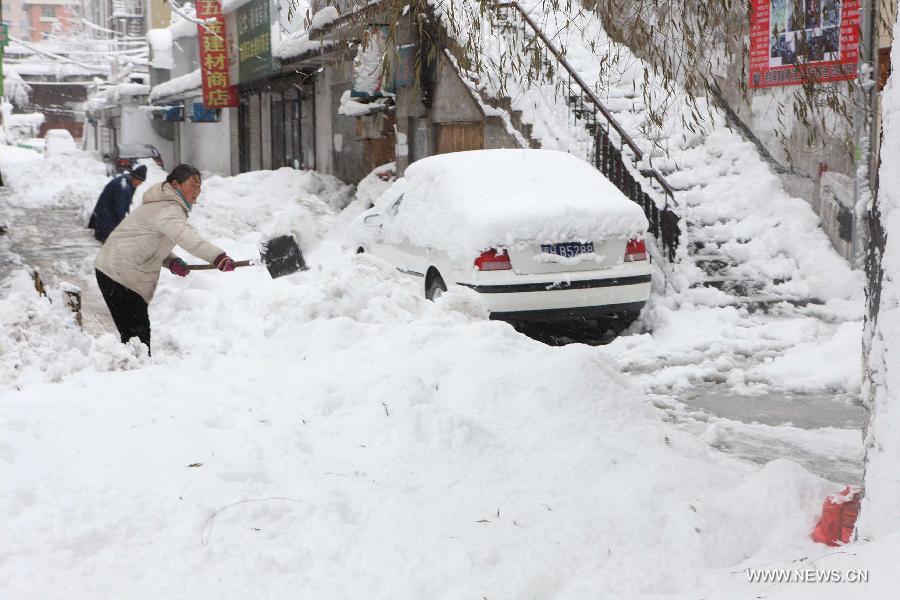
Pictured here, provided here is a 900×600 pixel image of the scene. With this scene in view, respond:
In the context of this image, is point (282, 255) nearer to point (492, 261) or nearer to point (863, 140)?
point (492, 261)

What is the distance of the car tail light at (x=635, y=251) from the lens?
8.56 meters

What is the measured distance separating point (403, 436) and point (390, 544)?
87 cm

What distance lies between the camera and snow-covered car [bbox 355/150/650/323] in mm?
8164

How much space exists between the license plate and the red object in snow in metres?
4.87

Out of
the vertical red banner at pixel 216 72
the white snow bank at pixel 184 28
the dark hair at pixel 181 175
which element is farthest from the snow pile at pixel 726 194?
the white snow bank at pixel 184 28

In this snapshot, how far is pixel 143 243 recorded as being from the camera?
21.9ft

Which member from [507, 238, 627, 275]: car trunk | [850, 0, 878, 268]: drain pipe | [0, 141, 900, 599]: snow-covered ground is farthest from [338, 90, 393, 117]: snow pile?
[0, 141, 900, 599]: snow-covered ground

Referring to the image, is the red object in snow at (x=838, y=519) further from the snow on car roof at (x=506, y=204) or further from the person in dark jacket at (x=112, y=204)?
the person in dark jacket at (x=112, y=204)

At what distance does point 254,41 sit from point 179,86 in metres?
8.92

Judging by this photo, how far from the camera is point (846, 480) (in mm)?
5156

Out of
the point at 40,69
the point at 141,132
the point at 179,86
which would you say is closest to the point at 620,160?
the point at 179,86

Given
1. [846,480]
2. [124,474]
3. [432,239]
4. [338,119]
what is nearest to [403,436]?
[124,474]

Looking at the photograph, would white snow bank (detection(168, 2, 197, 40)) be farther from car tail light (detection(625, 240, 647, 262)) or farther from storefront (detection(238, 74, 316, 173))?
car tail light (detection(625, 240, 647, 262))

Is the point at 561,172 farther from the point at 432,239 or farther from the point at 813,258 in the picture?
the point at 813,258
